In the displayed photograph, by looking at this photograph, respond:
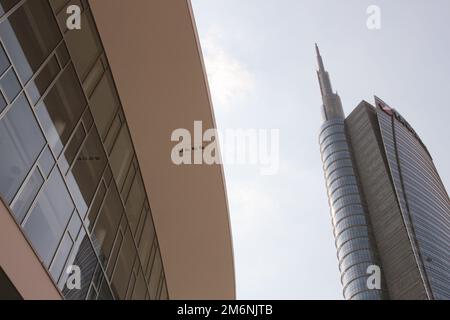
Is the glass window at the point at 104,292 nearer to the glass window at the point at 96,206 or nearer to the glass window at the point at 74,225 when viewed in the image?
the glass window at the point at 96,206

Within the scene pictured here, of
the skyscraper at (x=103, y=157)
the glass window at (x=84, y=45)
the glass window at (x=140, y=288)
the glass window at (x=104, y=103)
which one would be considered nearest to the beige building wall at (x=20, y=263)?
the skyscraper at (x=103, y=157)

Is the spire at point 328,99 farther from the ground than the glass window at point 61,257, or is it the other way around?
the spire at point 328,99

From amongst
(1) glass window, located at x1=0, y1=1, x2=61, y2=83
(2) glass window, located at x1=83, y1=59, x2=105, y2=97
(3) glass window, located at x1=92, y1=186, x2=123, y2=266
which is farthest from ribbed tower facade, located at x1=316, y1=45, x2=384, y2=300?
(1) glass window, located at x1=0, y1=1, x2=61, y2=83

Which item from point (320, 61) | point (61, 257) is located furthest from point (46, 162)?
point (320, 61)

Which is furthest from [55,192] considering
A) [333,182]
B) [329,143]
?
[329,143]

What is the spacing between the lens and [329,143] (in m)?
135

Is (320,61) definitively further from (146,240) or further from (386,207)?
(146,240)

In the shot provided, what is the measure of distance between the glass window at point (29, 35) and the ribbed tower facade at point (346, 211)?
96871 millimetres

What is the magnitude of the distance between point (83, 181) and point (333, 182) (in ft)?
399

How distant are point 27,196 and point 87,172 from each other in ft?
9.51

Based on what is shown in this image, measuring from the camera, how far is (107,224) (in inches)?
437

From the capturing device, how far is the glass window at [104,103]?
10.8 metres
